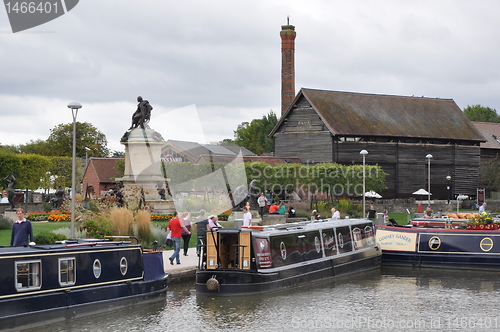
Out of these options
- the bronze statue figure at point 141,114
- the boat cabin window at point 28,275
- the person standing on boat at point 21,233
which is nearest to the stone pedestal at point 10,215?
the bronze statue figure at point 141,114

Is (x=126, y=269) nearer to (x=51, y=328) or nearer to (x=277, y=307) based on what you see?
(x=51, y=328)

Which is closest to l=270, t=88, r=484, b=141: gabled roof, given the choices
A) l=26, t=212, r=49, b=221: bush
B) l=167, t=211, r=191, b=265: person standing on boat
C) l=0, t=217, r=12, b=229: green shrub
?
l=26, t=212, r=49, b=221: bush

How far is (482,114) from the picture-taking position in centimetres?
10606

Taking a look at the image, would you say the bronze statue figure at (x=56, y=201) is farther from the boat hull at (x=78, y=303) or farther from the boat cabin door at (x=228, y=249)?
the boat hull at (x=78, y=303)

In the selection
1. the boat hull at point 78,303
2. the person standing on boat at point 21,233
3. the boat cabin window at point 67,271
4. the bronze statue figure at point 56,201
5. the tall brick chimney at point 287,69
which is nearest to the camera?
the boat hull at point 78,303

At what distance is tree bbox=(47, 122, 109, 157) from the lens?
88.0 m

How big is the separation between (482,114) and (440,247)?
88491mm

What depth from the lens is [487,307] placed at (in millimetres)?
16469

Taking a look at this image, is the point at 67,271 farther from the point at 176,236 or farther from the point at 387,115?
the point at 387,115

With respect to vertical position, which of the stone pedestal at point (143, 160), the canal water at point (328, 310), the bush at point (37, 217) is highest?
the stone pedestal at point (143, 160)

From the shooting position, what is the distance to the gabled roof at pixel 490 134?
71.6 m

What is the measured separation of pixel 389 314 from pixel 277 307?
280 centimetres

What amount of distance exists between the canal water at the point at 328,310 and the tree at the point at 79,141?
71.9 metres

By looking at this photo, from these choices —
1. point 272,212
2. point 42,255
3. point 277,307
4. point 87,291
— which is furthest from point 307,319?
point 272,212
